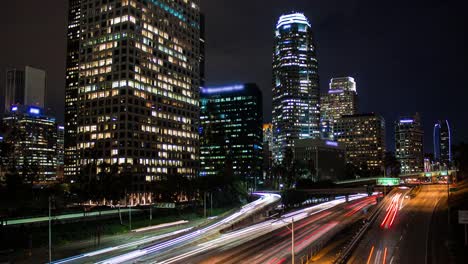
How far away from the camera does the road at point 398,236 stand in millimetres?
64812

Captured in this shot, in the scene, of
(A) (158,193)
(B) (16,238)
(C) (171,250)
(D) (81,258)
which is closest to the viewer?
(D) (81,258)

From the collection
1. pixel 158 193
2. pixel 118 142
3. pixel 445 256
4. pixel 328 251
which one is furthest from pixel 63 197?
pixel 445 256

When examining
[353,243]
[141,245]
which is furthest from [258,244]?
[141,245]

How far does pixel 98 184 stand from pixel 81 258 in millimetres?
75426

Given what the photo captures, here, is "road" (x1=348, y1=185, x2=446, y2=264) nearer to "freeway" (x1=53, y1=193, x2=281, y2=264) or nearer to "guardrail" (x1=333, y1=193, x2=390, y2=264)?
"guardrail" (x1=333, y1=193, x2=390, y2=264)

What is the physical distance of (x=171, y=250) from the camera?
70312 millimetres

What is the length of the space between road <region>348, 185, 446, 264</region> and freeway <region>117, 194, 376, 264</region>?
28.0 ft

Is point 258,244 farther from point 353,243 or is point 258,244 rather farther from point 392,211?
point 392,211

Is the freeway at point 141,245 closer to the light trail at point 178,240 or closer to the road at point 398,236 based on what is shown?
the light trail at point 178,240

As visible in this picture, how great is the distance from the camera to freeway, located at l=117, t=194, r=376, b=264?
63.4 metres

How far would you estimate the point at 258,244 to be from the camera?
7631 centimetres

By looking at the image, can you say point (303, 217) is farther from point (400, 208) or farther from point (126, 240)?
point (126, 240)

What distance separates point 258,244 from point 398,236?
88.7 ft

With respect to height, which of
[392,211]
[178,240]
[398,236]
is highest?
[392,211]
